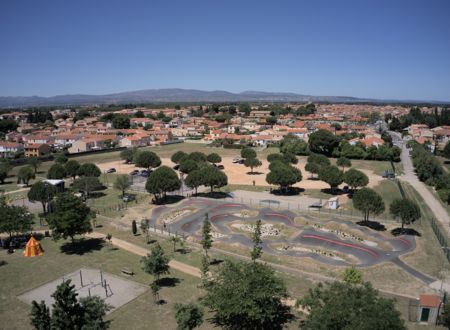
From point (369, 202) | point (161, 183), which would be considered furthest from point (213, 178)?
point (369, 202)

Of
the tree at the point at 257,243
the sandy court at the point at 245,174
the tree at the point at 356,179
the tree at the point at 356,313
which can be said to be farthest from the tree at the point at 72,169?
the tree at the point at 356,313

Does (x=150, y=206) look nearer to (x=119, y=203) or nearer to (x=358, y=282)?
(x=119, y=203)

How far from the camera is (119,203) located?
50.2 metres

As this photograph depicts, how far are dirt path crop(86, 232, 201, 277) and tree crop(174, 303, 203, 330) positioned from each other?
8676mm

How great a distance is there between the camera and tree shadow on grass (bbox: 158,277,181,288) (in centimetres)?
2651

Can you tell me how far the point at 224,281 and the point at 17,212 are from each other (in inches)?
967

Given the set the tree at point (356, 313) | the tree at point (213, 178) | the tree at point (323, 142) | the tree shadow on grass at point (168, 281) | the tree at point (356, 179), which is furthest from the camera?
the tree at point (323, 142)

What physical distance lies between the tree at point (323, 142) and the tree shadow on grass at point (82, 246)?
6684 cm

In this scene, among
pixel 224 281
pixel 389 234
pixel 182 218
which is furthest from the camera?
pixel 182 218

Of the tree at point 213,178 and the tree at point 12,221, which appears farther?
the tree at point 213,178

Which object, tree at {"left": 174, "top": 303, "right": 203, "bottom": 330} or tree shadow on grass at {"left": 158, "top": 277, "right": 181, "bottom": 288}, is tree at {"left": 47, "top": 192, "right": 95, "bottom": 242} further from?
tree at {"left": 174, "top": 303, "right": 203, "bottom": 330}

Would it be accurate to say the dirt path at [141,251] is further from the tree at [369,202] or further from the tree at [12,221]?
the tree at [369,202]

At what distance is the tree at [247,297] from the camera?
61.6ft

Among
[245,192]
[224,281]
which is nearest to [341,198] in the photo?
[245,192]
